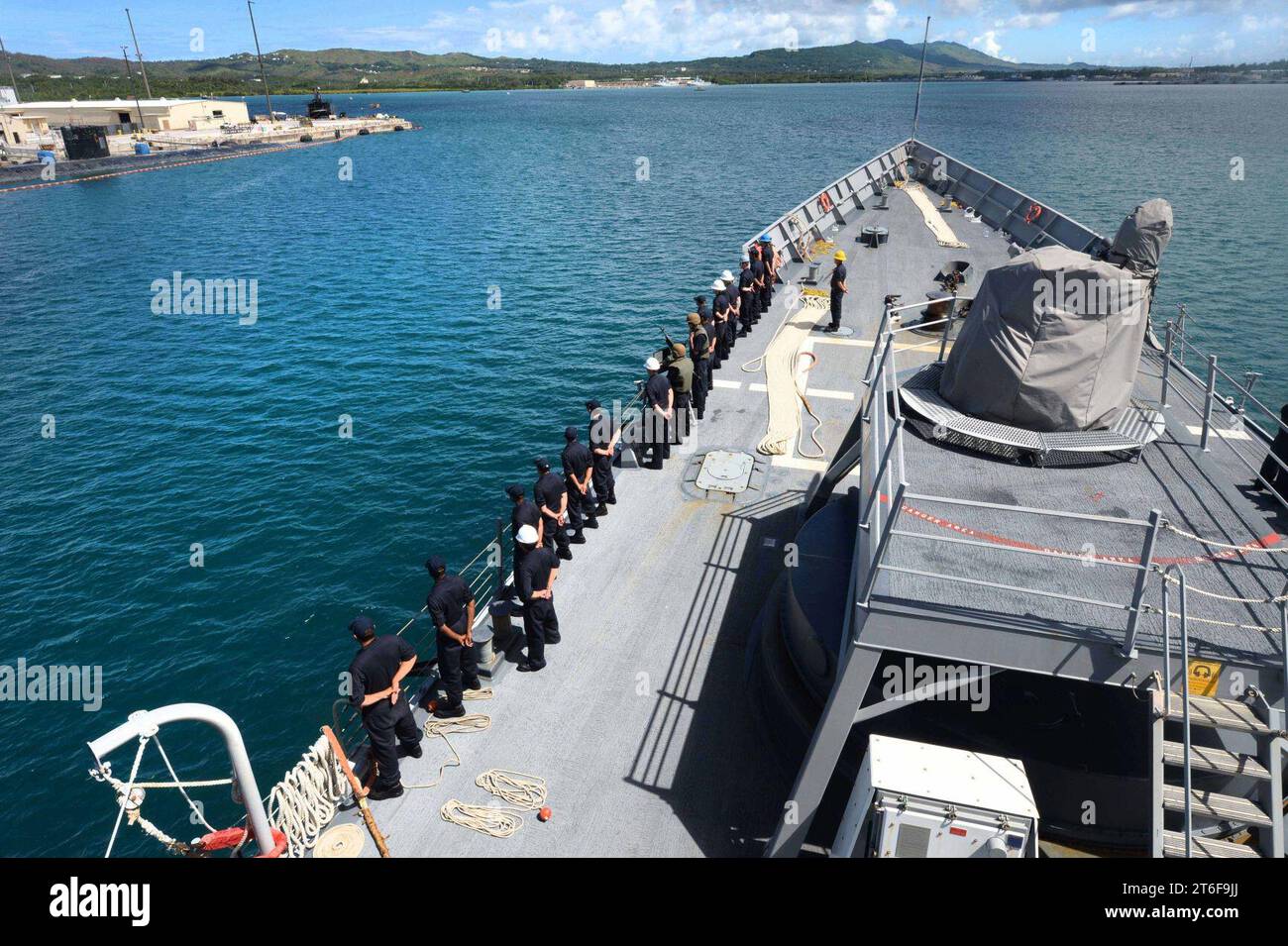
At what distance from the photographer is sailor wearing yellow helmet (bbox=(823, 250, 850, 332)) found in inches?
753

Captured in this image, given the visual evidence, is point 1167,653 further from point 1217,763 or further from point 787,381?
point 787,381

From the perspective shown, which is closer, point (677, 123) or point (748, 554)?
point (748, 554)

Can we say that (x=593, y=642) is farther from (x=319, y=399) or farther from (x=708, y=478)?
(x=319, y=399)

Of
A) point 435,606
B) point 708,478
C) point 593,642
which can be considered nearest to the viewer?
point 435,606

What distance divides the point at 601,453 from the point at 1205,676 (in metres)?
8.90

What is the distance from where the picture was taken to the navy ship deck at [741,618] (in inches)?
246

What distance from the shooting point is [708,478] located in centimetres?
1413

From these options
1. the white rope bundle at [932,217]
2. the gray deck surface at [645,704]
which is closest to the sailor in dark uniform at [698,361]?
the gray deck surface at [645,704]

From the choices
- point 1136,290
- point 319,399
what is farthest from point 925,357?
point 319,399

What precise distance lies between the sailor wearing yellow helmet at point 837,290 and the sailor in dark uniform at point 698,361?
16.1ft

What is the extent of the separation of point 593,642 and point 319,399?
21.2 m

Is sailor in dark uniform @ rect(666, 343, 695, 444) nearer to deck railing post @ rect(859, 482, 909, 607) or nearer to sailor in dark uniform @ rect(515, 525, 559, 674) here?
sailor in dark uniform @ rect(515, 525, 559, 674)

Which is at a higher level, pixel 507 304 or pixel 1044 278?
pixel 1044 278
